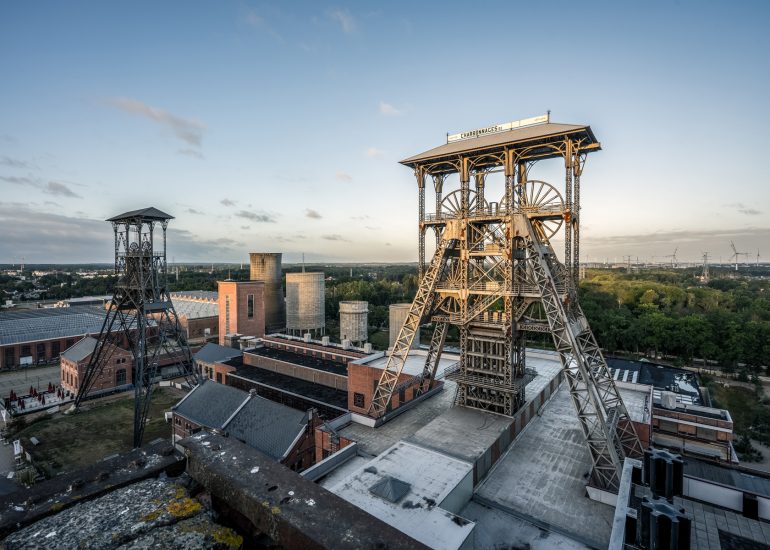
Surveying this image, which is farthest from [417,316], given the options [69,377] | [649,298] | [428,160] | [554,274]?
[649,298]

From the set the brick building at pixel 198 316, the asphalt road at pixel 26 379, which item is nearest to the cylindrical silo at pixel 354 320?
the brick building at pixel 198 316

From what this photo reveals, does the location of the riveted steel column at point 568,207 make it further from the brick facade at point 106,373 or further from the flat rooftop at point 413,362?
the brick facade at point 106,373

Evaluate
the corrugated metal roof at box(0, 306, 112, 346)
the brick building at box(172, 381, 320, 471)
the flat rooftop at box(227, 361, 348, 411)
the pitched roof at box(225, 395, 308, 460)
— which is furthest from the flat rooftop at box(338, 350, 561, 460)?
the corrugated metal roof at box(0, 306, 112, 346)

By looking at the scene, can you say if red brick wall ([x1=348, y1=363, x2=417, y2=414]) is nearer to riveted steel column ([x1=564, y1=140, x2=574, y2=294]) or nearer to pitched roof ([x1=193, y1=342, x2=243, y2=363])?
riveted steel column ([x1=564, y1=140, x2=574, y2=294])

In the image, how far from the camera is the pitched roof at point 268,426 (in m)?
20.4

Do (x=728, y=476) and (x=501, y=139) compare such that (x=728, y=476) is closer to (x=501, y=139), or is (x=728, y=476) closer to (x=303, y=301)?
(x=501, y=139)

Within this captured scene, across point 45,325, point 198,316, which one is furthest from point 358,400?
point 198,316

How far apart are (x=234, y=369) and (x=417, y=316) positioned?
21.5 metres

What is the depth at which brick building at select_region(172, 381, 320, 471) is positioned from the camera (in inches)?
802

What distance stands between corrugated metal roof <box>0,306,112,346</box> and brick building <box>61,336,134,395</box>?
15.5 m

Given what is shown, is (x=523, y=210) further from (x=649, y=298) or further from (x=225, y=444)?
(x=649, y=298)

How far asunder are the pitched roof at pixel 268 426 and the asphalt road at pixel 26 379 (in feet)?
106

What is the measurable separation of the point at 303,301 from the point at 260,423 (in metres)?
41.7

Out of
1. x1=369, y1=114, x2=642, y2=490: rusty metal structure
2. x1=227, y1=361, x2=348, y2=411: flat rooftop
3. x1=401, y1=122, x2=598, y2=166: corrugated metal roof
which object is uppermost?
x1=401, y1=122, x2=598, y2=166: corrugated metal roof
